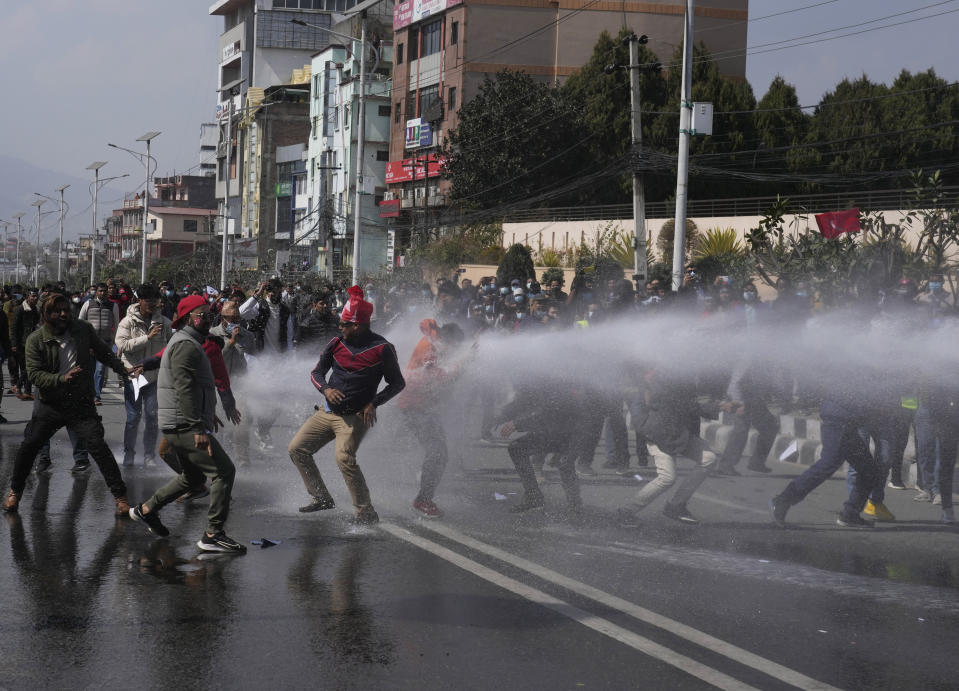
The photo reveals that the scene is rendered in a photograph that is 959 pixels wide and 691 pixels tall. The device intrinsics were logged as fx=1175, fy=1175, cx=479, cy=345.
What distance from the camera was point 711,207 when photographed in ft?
135

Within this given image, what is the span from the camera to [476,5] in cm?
5191

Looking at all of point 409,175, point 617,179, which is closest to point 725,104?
point 617,179

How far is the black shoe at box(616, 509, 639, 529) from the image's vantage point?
27.3ft

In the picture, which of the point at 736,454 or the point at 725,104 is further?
the point at 725,104

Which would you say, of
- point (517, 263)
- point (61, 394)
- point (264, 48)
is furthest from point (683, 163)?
point (264, 48)

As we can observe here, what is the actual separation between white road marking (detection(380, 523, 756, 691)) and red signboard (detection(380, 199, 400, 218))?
50368 mm

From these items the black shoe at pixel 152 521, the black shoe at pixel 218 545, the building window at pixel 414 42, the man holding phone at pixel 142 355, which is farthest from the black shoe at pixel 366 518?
the building window at pixel 414 42

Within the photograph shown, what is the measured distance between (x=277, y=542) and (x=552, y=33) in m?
47.2

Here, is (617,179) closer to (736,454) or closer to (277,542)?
(736,454)

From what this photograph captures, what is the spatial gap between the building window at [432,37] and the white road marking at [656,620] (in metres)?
49.8

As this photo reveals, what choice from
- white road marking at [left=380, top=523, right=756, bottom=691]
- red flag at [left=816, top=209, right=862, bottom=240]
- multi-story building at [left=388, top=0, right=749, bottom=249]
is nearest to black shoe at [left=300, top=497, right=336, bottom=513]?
white road marking at [left=380, top=523, right=756, bottom=691]

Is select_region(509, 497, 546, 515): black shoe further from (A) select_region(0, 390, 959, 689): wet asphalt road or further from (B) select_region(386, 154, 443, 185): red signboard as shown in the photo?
(B) select_region(386, 154, 443, 185): red signboard

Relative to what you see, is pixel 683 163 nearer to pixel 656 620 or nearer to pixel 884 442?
pixel 884 442

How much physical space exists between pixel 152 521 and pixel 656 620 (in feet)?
11.3
